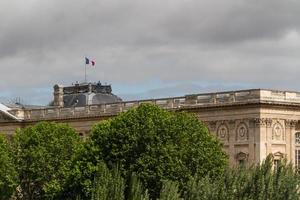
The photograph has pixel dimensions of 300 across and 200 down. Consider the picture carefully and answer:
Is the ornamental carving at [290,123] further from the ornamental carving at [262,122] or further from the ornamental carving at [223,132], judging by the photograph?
the ornamental carving at [223,132]

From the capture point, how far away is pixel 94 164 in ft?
268

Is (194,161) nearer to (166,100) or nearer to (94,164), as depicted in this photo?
(94,164)

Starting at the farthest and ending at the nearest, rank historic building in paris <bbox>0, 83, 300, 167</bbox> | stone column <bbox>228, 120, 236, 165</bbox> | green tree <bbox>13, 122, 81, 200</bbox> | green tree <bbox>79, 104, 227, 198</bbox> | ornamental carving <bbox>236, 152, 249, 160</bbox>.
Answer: stone column <bbox>228, 120, 236, 165</bbox>
ornamental carving <bbox>236, 152, 249, 160</bbox>
historic building in paris <bbox>0, 83, 300, 167</bbox>
green tree <bbox>13, 122, 81, 200</bbox>
green tree <bbox>79, 104, 227, 198</bbox>

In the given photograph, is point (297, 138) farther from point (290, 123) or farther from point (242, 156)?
point (242, 156)

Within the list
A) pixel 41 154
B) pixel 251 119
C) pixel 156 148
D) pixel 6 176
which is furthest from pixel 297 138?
pixel 6 176

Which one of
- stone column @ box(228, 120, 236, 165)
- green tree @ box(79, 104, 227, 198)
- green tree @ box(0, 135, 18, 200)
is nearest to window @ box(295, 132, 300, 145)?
stone column @ box(228, 120, 236, 165)

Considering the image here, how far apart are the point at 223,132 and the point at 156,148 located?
25.3 m

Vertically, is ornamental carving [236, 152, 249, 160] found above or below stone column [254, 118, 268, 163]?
below

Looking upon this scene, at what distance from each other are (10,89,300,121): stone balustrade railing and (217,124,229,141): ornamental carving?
2.37 metres

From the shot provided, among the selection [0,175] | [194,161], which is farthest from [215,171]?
[0,175]

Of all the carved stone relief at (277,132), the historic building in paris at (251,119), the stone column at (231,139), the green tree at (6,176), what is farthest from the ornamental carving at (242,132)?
the green tree at (6,176)

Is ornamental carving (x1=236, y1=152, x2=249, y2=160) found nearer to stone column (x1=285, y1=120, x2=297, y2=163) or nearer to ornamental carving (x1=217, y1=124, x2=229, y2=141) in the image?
ornamental carving (x1=217, y1=124, x2=229, y2=141)

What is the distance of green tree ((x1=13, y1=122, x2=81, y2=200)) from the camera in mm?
96375

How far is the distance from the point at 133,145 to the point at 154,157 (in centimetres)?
231
